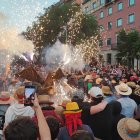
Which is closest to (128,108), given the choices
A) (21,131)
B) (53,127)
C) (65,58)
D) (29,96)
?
(53,127)

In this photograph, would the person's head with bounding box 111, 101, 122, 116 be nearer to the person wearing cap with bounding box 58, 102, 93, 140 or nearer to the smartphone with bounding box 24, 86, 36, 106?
the person wearing cap with bounding box 58, 102, 93, 140

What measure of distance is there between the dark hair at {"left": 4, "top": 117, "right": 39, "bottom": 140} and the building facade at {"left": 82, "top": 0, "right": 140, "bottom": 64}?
49032 millimetres

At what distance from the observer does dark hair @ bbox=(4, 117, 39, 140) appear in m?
2.82

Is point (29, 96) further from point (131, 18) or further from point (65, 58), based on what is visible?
point (131, 18)

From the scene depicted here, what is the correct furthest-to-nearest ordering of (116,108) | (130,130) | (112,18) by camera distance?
(112,18) < (116,108) < (130,130)

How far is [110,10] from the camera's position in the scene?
58844mm

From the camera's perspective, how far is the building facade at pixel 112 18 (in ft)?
172

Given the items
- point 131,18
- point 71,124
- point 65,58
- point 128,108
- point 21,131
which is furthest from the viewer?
point 131,18

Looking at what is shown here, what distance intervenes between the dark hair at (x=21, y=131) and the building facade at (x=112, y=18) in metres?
49.0

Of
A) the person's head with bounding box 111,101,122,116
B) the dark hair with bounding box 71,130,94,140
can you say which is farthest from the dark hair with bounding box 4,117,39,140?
the person's head with bounding box 111,101,122,116

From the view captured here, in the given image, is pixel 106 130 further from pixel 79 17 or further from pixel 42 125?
pixel 79 17

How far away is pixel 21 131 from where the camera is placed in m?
2.83

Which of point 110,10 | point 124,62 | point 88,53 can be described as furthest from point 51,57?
point 110,10

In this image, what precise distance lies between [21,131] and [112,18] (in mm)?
56113
